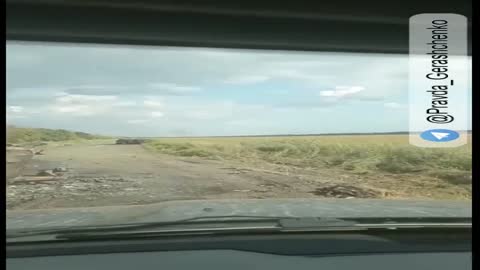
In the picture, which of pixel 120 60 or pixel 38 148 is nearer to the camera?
pixel 38 148

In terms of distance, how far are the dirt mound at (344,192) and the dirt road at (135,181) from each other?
0.01 meters

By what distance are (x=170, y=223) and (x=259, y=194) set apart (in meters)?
0.43

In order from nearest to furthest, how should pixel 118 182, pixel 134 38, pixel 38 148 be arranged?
pixel 38 148, pixel 118 182, pixel 134 38

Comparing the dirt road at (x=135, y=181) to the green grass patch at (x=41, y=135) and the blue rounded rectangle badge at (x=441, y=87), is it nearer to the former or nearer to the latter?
the green grass patch at (x=41, y=135)

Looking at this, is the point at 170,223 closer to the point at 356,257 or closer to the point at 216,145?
the point at 216,145

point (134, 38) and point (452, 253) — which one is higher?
point (134, 38)

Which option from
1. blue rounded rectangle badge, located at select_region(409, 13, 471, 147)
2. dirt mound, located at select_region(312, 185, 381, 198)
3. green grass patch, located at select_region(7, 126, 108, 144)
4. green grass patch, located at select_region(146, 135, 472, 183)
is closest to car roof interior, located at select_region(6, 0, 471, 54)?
blue rounded rectangle badge, located at select_region(409, 13, 471, 147)

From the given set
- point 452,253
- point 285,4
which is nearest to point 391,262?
point 452,253

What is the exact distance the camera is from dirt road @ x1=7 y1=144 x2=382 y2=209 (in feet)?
8.16

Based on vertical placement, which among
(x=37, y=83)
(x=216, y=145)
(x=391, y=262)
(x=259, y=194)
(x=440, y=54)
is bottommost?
(x=391, y=262)

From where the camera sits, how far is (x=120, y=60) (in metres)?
2.67

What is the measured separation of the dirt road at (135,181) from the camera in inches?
98.0

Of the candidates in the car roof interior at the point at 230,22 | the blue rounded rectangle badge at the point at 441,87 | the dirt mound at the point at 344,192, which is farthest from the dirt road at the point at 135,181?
the car roof interior at the point at 230,22

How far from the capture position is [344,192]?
278 cm
